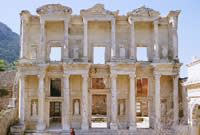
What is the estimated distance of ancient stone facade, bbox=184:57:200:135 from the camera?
1245 cm

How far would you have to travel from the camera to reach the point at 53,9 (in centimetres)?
2080

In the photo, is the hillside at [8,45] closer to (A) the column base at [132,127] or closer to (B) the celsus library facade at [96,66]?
(B) the celsus library facade at [96,66]

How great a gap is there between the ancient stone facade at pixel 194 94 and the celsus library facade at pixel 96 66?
615 cm

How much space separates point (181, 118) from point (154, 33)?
257 inches

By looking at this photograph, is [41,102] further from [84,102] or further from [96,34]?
[96,34]

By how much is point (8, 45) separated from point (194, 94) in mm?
65028

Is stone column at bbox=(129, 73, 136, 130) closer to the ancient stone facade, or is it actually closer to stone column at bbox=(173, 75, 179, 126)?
stone column at bbox=(173, 75, 179, 126)

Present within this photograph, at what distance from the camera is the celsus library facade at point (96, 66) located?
20141mm

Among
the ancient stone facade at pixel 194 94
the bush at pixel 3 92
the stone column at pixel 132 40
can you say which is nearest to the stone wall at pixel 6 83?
the bush at pixel 3 92

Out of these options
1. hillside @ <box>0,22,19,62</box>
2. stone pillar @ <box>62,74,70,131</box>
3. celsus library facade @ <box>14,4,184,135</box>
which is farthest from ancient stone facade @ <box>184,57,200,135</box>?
hillside @ <box>0,22,19,62</box>

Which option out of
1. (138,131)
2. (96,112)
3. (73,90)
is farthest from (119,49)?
(96,112)

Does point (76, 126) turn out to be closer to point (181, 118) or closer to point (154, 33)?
point (181, 118)

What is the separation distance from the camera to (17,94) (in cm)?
2188

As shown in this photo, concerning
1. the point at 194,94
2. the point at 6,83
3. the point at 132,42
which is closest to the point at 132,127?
the point at 132,42
